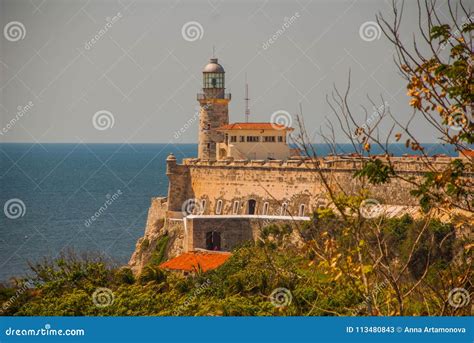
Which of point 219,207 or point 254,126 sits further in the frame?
point 254,126

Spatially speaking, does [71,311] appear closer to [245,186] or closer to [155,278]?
[155,278]

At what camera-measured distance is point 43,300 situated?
2359 centimetres

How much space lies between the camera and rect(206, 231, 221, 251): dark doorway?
3791cm

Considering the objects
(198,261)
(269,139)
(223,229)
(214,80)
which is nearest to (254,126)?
(269,139)

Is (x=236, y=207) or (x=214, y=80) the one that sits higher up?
(x=214, y=80)

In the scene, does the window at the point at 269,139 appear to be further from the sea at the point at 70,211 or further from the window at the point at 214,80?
the sea at the point at 70,211

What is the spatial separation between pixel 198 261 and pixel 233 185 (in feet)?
27.0

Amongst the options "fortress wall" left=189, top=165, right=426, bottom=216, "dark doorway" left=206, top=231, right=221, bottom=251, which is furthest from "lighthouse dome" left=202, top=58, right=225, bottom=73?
"dark doorway" left=206, top=231, right=221, bottom=251

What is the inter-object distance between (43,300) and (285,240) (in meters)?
14.1

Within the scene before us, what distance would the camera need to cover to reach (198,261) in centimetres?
3375

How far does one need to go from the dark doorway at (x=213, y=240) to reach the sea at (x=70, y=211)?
645cm

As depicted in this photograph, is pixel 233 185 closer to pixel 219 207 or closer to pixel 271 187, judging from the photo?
pixel 219 207

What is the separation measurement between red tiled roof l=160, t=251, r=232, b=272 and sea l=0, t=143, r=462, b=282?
16.8 feet

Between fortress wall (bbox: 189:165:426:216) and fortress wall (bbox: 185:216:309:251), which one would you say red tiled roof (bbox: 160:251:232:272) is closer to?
fortress wall (bbox: 185:216:309:251)
